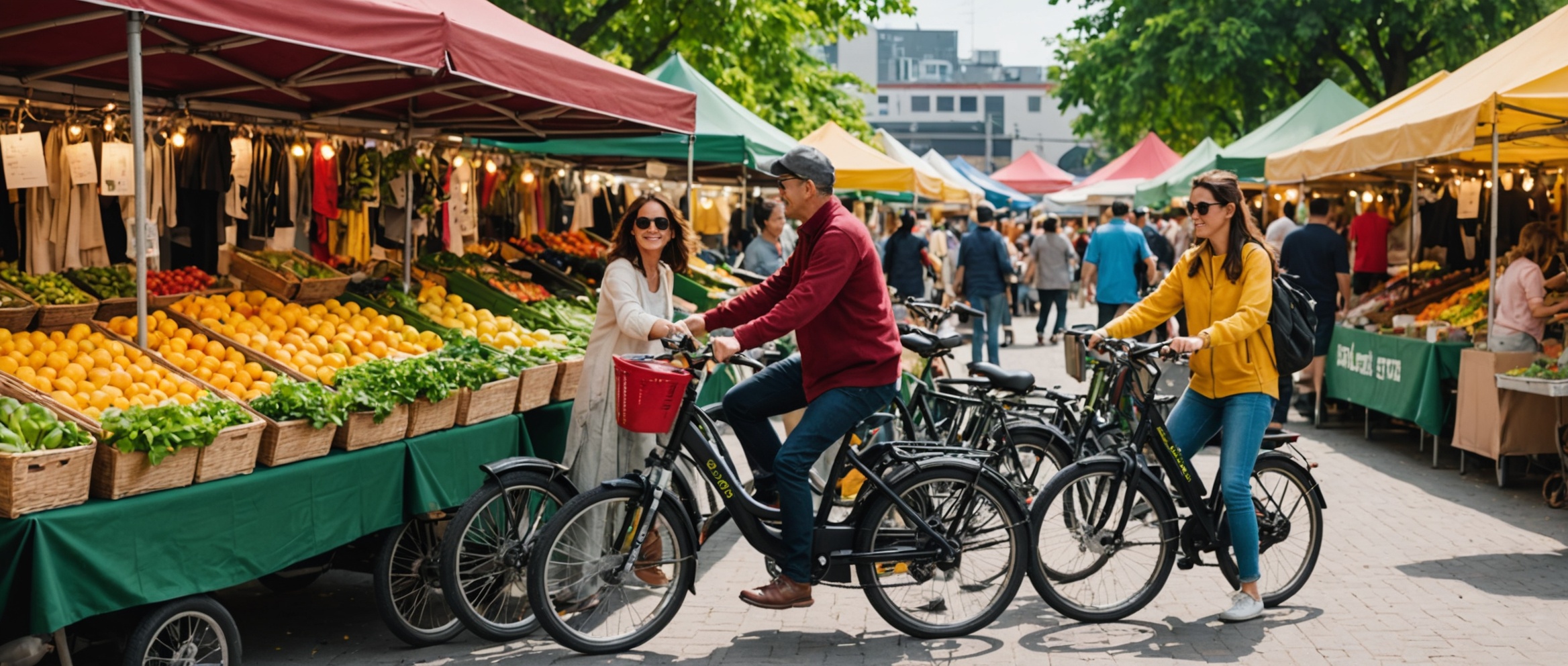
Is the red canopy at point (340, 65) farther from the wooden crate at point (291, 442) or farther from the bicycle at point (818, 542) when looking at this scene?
the bicycle at point (818, 542)

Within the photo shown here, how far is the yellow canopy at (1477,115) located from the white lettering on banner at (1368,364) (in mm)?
1558

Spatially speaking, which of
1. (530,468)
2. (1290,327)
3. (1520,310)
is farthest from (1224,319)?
(1520,310)

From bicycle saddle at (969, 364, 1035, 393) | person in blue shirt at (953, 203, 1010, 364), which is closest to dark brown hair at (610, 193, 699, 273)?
bicycle saddle at (969, 364, 1035, 393)

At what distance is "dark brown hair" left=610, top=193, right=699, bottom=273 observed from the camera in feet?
20.7

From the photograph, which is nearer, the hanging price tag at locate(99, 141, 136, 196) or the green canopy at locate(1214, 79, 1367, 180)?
the hanging price tag at locate(99, 141, 136, 196)

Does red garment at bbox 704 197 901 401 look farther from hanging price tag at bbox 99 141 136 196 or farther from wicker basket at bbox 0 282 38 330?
hanging price tag at bbox 99 141 136 196

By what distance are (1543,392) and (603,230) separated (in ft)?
35.3

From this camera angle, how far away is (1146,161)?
111ft

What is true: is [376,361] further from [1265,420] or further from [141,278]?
[1265,420]

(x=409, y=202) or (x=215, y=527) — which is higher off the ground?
(x=409, y=202)

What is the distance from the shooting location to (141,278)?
550cm

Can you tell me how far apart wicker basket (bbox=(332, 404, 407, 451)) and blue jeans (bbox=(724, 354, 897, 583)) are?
1.33 m

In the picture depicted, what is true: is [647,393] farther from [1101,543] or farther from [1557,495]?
[1557,495]

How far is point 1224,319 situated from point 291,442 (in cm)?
372
